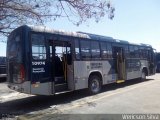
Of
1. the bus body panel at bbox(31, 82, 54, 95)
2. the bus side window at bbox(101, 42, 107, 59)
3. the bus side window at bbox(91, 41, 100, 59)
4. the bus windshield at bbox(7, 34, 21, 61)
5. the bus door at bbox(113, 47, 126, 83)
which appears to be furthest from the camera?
the bus door at bbox(113, 47, 126, 83)

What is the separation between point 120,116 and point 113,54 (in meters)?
7.61

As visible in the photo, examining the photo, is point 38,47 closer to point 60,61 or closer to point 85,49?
point 60,61

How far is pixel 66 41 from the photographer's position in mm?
12039

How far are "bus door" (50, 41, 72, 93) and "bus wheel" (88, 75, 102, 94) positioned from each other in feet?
5.46

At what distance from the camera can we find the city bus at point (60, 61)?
10.2m

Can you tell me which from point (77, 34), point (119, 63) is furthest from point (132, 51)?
point (77, 34)

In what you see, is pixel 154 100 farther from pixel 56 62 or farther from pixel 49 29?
pixel 49 29

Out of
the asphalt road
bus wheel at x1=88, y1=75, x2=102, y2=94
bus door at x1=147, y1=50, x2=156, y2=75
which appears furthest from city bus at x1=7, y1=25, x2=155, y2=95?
bus door at x1=147, y1=50, x2=156, y2=75

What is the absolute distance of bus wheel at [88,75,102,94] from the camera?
13.3 m

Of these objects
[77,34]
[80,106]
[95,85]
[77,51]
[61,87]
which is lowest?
[80,106]

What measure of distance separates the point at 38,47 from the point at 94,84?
4.25 m

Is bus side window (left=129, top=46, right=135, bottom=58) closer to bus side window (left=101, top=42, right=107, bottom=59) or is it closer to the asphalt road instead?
bus side window (left=101, top=42, right=107, bottom=59)

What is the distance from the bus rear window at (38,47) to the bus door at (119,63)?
6047 millimetres

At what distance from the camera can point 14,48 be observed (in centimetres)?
1093
